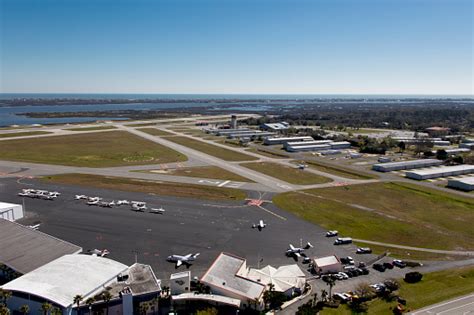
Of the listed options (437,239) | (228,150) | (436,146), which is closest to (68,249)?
(437,239)

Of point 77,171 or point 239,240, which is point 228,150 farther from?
point 239,240

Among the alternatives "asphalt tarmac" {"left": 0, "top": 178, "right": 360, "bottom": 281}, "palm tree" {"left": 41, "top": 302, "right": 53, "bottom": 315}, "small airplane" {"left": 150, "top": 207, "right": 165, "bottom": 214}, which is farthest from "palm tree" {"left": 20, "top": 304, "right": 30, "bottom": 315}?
"small airplane" {"left": 150, "top": 207, "right": 165, "bottom": 214}

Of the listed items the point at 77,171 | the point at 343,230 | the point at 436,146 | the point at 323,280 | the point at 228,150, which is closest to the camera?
the point at 323,280

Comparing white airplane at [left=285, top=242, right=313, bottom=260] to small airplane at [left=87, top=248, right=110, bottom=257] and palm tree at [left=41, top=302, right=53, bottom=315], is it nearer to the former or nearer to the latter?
small airplane at [left=87, top=248, right=110, bottom=257]

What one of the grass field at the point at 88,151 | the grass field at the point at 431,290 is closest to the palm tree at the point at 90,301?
the grass field at the point at 431,290

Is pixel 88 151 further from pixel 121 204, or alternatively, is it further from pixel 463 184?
pixel 463 184
